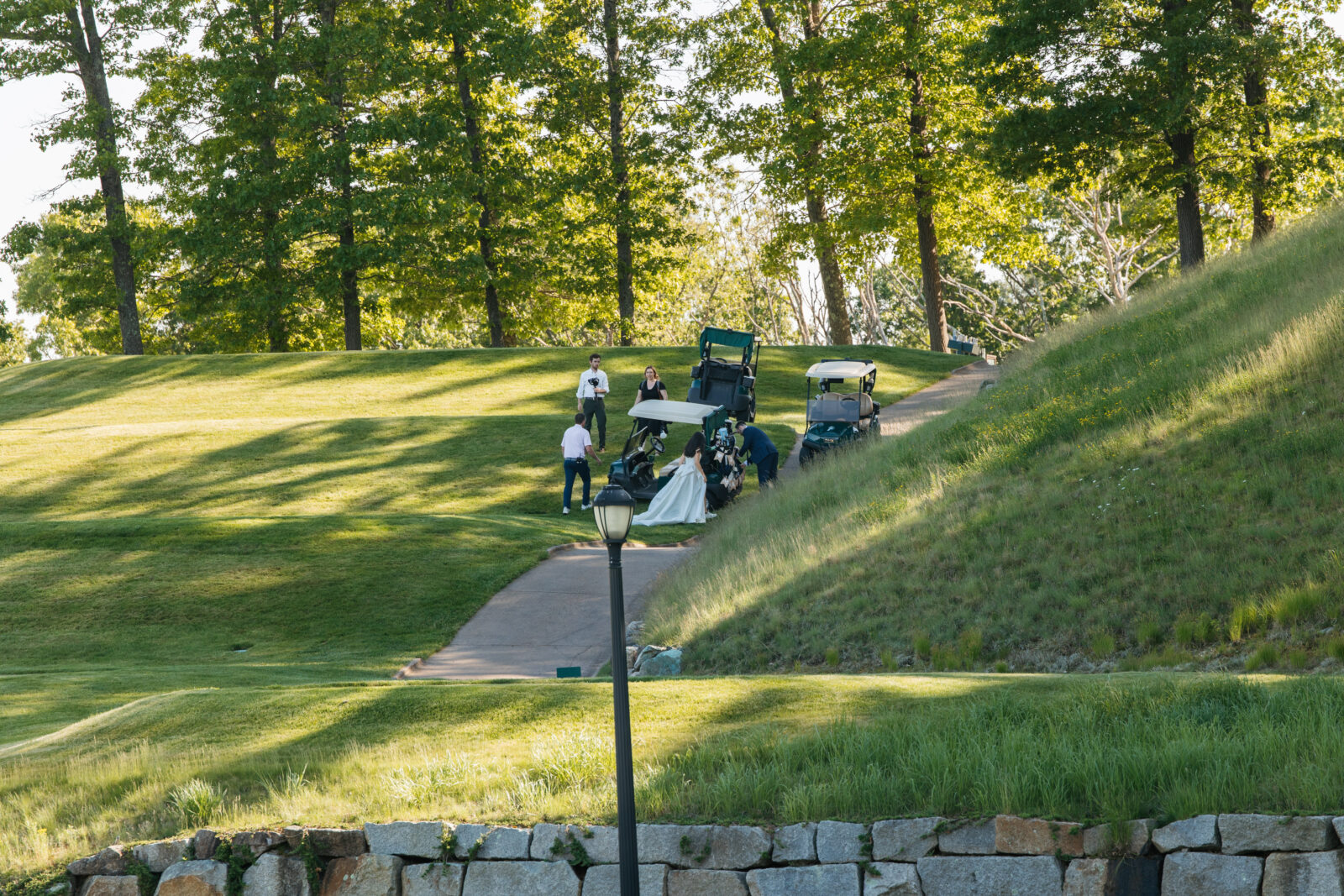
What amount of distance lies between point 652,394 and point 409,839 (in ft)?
51.5

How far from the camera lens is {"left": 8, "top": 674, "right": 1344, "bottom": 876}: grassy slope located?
6.11 m

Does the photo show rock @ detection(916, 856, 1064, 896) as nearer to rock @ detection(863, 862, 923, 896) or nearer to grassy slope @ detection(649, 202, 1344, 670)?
rock @ detection(863, 862, 923, 896)

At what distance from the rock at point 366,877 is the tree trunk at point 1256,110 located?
23300 mm

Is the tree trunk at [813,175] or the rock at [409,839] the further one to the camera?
the tree trunk at [813,175]

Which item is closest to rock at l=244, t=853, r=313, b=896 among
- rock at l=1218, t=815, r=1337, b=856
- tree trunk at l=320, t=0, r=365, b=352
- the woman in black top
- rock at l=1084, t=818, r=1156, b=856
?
rock at l=1084, t=818, r=1156, b=856

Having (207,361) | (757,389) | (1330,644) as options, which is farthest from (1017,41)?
(207,361)

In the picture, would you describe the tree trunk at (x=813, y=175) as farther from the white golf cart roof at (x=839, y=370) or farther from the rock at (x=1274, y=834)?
the rock at (x=1274, y=834)

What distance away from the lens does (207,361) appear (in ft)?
113

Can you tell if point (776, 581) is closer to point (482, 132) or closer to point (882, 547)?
point (882, 547)

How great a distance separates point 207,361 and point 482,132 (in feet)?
40.5

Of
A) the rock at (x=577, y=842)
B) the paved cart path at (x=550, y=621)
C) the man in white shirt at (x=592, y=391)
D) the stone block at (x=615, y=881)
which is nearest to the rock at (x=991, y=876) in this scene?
the stone block at (x=615, y=881)

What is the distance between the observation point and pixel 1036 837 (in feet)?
19.5

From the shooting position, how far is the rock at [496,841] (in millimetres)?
6473

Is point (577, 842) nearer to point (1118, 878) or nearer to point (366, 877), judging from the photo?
point (366, 877)
